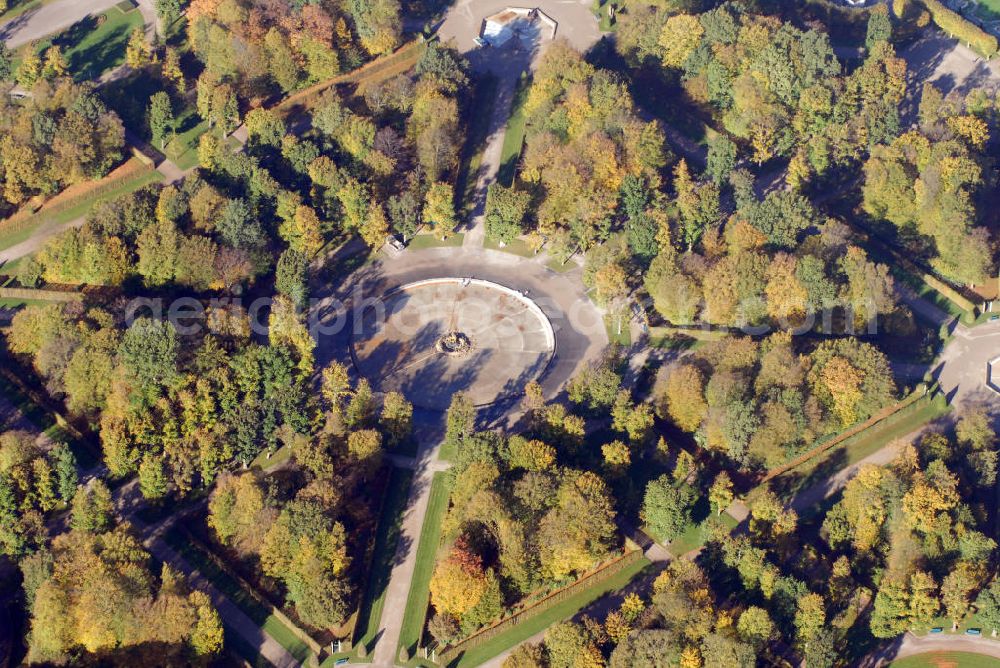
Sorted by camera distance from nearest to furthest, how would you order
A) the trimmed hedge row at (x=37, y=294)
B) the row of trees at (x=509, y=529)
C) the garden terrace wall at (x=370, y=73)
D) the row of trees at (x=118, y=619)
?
the row of trees at (x=118, y=619) < the row of trees at (x=509, y=529) < the trimmed hedge row at (x=37, y=294) < the garden terrace wall at (x=370, y=73)

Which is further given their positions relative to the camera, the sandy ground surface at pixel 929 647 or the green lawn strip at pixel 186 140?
the green lawn strip at pixel 186 140

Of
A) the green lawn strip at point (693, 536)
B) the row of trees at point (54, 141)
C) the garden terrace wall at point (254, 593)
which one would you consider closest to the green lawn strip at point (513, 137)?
the row of trees at point (54, 141)

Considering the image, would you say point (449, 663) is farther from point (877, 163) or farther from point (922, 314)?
point (877, 163)

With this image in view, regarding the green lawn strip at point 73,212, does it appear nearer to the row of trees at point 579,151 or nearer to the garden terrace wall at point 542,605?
the row of trees at point 579,151

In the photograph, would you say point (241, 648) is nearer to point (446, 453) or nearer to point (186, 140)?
point (446, 453)

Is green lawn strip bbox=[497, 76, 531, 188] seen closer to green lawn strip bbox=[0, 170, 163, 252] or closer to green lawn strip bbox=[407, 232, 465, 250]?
green lawn strip bbox=[407, 232, 465, 250]

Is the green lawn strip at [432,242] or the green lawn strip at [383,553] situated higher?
the green lawn strip at [432,242]

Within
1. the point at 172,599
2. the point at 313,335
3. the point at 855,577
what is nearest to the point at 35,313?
the point at 313,335
